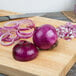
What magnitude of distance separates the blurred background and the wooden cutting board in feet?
2.40

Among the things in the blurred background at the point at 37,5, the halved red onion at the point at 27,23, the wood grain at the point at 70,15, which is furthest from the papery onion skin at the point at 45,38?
the blurred background at the point at 37,5

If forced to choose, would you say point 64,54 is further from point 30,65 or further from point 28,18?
point 28,18

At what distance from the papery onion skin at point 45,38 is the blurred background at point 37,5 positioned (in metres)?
0.75

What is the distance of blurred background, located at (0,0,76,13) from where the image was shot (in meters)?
1.68

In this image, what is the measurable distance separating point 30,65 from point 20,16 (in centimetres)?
52

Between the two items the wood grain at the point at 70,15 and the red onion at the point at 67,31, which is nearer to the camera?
the red onion at the point at 67,31

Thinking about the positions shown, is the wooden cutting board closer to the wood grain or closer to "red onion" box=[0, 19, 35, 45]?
"red onion" box=[0, 19, 35, 45]

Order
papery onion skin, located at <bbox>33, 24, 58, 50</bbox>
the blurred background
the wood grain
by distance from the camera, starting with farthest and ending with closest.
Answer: the blurred background → the wood grain → papery onion skin, located at <bbox>33, 24, 58, 50</bbox>

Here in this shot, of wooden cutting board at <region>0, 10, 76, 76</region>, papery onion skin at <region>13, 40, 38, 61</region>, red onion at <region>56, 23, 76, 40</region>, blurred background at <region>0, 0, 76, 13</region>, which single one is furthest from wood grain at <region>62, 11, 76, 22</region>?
papery onion skin at <region>13, 40, 38, 61</region>

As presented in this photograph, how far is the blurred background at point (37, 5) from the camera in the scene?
5.50ft

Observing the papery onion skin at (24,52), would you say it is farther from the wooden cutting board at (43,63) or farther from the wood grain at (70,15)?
the wood grain at (70,15)

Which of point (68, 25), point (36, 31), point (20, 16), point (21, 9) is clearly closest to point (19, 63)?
point (36, 31)

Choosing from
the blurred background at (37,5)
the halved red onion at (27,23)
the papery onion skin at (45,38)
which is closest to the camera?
the papery onion skin at (45,38)

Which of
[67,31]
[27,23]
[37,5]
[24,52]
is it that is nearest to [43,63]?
[24,52]
